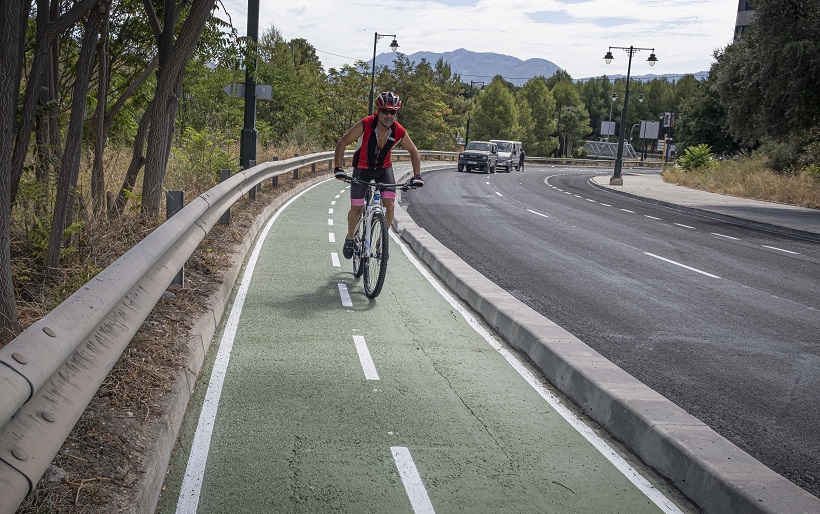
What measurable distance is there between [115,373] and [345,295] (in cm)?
416

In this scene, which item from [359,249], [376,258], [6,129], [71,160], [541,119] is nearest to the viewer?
[6,129]

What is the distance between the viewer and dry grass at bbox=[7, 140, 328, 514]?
3.22 metres

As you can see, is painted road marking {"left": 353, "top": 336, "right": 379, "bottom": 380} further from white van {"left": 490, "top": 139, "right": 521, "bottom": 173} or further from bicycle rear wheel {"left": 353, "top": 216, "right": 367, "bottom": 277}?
white van {"left": 490, "top": 139, "right": 521, "bottom": 173}

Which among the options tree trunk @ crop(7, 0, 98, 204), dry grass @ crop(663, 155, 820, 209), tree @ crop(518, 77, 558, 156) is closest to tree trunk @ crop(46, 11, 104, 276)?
tree trunk @ crop(7, 0, 98, 204)

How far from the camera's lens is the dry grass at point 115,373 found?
10.6 feet

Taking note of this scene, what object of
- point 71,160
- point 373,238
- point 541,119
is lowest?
point 373,238

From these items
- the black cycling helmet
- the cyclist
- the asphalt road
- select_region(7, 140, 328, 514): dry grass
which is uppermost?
the black cycling helmet

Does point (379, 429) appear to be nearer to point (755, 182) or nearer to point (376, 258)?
point (376, 258)

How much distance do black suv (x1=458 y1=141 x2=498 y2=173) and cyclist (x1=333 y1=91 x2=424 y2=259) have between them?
3969 centimetres

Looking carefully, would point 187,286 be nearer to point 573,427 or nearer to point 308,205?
point 573,427

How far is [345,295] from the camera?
8727 mm

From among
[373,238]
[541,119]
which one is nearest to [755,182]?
[373,238]

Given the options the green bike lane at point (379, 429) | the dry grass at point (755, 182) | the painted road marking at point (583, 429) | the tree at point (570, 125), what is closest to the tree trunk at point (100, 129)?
the green bike lane at point (379, 429)

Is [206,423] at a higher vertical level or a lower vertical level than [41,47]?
lower
